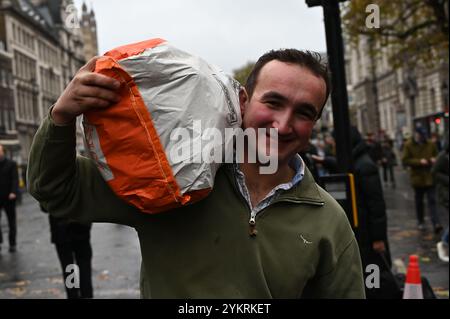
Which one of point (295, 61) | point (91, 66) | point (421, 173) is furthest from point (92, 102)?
point (421, 173)

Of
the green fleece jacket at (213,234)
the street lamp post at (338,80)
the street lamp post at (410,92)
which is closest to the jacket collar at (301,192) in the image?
the green fleece jacket at (213,234)

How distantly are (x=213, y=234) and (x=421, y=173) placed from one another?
33.1 ft

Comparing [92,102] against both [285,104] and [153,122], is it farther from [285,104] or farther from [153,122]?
[285,104]

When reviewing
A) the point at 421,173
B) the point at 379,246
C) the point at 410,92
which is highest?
the point at 410,92

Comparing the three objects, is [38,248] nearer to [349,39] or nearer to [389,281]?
[389,281]

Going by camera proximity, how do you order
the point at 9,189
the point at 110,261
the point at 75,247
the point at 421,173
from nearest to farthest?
the point at 75,247
the point at 110,261
the point at 421,173
the point at 9,189

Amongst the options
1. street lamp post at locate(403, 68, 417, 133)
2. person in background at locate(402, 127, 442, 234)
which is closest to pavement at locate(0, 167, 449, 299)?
person in background at locate(402, 127, 442, 234)

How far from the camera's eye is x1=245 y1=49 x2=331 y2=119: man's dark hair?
1.90 metres

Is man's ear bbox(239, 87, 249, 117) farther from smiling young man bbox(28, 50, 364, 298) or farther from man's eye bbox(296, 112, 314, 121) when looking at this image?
man's eye bbox(296, 112, 314, 121)

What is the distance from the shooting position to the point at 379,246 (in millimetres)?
5938
